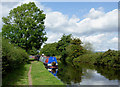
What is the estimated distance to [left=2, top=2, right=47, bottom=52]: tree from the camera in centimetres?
2747

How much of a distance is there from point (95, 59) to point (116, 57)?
7622mm

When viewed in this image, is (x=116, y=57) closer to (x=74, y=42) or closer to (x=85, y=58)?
(x=85, y=58)

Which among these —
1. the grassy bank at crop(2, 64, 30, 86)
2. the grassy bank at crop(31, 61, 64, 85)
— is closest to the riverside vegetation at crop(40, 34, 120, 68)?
the grassy bank at crop(31, 61, 64, 85)

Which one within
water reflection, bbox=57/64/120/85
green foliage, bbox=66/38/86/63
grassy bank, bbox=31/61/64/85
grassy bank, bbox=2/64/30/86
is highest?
green foliage, bbox=66/38/86/63

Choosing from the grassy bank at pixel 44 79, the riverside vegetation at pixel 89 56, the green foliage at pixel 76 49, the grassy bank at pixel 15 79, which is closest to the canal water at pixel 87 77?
the grassy bank at pixel 44 79

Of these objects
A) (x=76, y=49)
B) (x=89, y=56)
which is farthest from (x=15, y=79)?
(x=76, y=49)

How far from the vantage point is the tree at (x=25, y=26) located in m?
27.5

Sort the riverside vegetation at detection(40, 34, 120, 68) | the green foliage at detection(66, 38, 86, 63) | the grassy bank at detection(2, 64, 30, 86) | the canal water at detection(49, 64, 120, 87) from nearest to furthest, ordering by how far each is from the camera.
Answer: the grassy bank at detection(2, 64, 30, 86) → the canal water at detection(49, 64, 120, 87) → the riverside vegetation at detection(40, 34, 120, 68) → the green foliage at detection(66, 38, 86, 63)

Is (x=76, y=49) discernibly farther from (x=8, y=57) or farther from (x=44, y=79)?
(x=8, y=57)

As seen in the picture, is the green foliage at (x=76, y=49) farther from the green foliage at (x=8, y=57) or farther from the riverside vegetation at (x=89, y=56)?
the green foliage at (x=8, y=57)

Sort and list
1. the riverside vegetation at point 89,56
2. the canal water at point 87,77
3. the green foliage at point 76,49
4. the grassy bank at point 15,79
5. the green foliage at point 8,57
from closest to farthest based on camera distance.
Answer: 1. the grassy bank at point 15,79
2. the green foliage at point 8,57
3. the canal water at point 87,77
4. the riverside vegetation at point 89,56
5. the green foliage at point 76,49

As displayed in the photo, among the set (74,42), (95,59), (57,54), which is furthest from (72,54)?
(57,54)

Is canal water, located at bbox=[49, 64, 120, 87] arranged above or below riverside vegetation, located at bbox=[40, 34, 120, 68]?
below

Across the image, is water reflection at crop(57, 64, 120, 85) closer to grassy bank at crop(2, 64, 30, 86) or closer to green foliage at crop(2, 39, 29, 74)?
grassy bank at crop(2, 64, 30, 86)
